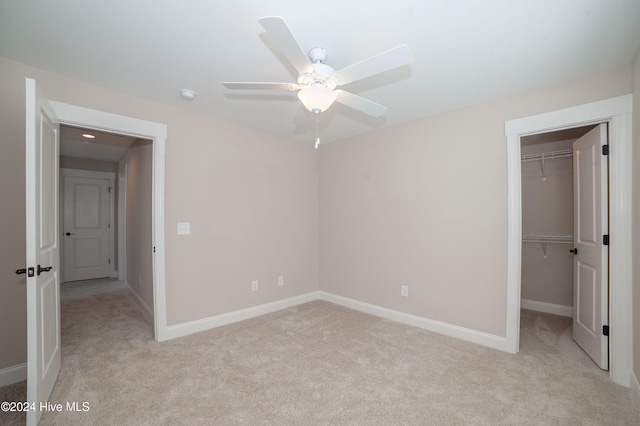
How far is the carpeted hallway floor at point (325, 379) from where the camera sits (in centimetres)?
183

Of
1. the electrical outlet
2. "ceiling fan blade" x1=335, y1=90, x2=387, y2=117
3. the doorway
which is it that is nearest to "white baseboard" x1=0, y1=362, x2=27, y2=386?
the doorway

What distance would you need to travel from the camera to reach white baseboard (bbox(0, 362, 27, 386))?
2.13 metres

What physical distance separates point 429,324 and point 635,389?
1.55 m

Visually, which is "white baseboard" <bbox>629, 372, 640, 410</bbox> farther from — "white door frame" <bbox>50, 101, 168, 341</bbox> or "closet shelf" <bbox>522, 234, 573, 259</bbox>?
"white door frame" <bbox>50, 101, 168, 341</bbox>

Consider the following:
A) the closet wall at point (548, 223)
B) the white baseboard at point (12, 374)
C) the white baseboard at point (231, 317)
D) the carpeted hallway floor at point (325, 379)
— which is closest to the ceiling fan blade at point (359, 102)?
the carpeted hallway floor at point (325, 379)

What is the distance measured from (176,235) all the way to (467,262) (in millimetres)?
3056

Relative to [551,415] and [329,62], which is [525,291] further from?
[329,62]

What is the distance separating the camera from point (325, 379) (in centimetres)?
223

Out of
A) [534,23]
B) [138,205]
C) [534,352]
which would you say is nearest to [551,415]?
[534,352]

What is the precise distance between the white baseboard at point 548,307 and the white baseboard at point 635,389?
5.88 feet

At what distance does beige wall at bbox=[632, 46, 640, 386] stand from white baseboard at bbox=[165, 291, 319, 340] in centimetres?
330

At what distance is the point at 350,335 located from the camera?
3045 millimetres

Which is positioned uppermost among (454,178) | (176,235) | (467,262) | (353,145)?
(353,145)

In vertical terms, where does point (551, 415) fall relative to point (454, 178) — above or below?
below
